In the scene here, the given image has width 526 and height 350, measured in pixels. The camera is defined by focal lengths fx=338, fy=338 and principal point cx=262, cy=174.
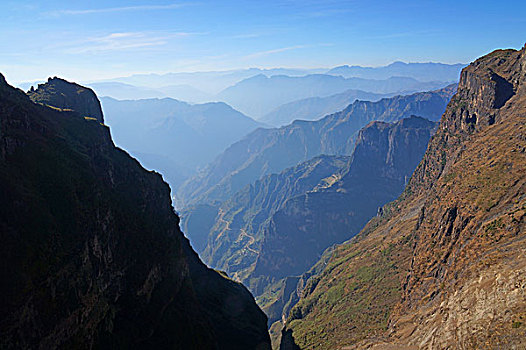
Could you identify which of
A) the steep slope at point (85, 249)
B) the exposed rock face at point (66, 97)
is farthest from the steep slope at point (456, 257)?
the exposed rock face at point (66, 97)

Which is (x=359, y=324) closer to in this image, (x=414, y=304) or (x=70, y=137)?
(x=414, y=304)

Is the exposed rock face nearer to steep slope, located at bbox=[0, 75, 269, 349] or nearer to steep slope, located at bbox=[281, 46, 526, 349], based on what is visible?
steep slope, located at bbox=[0, 75, 269, 349]

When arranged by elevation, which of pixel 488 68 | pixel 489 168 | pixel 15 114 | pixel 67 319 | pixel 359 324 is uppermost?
pixel 488 68

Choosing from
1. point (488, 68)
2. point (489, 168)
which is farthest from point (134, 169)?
point (488, 68)

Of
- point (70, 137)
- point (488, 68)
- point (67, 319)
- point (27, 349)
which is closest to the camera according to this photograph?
point (27, 349)

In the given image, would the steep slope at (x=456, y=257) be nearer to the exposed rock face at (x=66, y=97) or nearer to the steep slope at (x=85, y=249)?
the steep slope at (x=85, y=249)

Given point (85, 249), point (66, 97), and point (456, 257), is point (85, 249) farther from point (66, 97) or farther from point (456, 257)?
point (456, 257)
